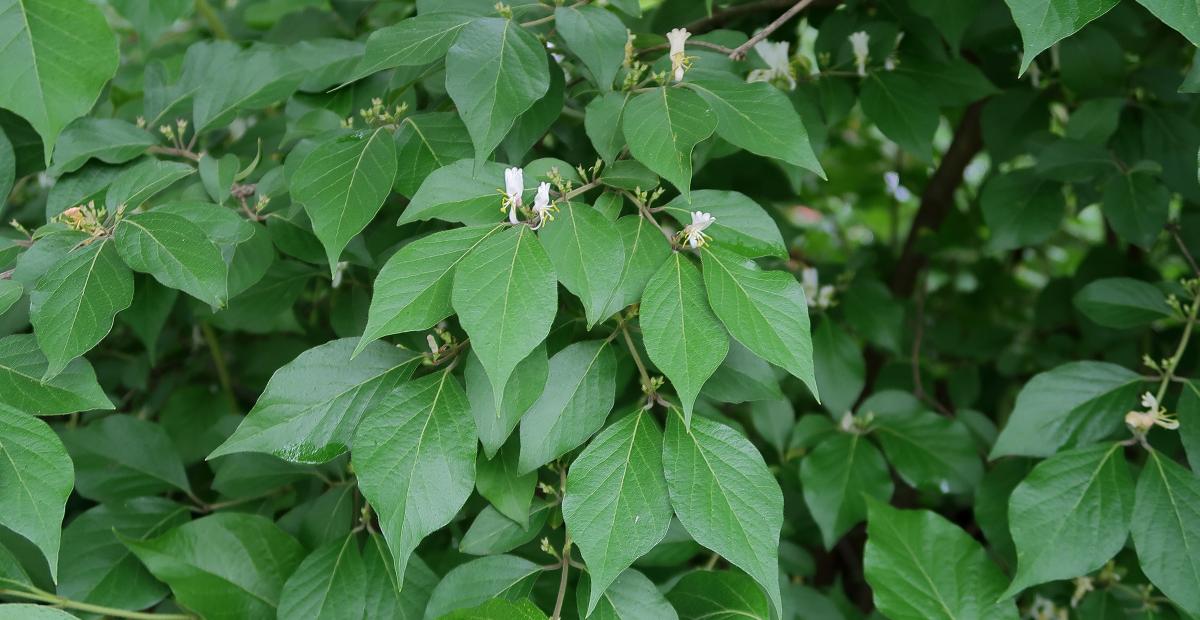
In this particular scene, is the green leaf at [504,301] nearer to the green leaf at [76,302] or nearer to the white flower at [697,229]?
the white flower at [697,229]

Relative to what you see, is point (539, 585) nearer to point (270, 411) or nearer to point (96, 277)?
point (270, 411)

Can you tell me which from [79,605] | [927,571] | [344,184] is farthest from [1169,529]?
[79,605]

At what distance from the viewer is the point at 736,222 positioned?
3.43ft

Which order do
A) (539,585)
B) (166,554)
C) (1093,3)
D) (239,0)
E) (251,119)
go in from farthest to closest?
1. (239,0)
2. (251,119)
3. (539,585)
4. (166,554)
5. (1093,3)

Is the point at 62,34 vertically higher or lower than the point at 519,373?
higher

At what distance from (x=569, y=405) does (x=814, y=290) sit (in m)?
0.80

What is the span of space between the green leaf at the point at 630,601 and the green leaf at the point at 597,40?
51 cm

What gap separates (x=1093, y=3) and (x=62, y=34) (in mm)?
1019

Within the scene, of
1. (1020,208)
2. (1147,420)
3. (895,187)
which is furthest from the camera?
(895,187)

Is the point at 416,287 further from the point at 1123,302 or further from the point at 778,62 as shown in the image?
the point at 1123,302

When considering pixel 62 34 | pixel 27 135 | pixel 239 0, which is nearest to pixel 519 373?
pixel 62 34

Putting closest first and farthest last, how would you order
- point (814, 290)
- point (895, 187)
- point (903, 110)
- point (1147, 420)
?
point (1147, 420) → point (903, 110) → point (814, 290) → point (895, 187)

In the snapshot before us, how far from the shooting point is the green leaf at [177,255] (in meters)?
1.01

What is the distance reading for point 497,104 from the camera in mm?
1009
